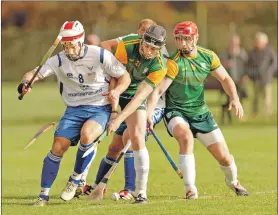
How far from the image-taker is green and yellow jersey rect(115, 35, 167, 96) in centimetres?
1062

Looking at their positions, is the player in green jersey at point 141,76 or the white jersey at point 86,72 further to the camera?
the white jersey at point 86,72

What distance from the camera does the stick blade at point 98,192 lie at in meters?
11.0

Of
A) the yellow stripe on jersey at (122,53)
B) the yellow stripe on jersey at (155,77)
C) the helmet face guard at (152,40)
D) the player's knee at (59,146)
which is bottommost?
the player's knee at (59,146)

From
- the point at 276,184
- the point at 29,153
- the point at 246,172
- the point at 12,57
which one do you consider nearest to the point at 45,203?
the point at 276,184

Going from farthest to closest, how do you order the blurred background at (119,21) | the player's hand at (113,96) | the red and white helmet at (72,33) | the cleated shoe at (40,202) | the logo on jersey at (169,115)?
1. the blurred background at (119,21)
2. the logo on jersey at (169,115)
3. the player's hand at (113,96)
4. the cleated shoe at (40,202)
5. the red and white helmet at (72,33)

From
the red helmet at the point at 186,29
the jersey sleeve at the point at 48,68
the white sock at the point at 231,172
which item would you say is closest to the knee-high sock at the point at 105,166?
the white sock at the point at 231,172

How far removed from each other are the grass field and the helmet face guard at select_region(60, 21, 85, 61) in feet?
5.09

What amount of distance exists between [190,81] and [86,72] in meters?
1.29

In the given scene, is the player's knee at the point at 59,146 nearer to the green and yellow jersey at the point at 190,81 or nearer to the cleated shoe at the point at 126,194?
the cleated shoe at the point at 126,194

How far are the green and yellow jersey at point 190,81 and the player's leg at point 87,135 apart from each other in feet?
2.81

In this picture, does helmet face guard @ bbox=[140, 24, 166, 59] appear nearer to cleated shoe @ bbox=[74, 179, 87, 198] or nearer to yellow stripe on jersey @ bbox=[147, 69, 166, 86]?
yellow stripe on jersey @ bbox=[147, 69, 166, 86]

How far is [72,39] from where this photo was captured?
1030 centimetres

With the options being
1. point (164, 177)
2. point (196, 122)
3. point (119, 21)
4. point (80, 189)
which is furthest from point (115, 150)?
point (119, 21)

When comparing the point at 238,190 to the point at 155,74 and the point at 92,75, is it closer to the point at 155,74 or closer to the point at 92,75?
the point at 155,74
